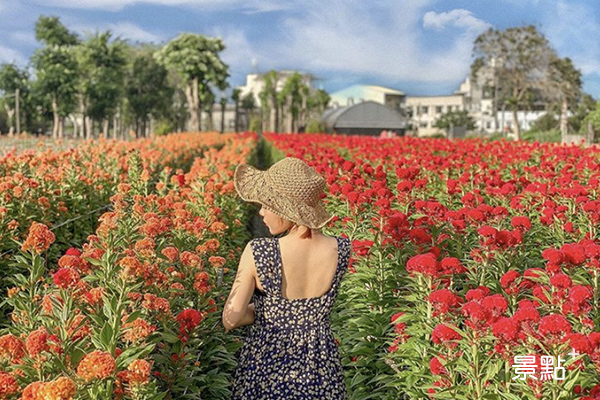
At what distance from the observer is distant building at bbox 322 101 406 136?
7100 cm

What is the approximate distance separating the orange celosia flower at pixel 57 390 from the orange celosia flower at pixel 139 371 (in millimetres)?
407

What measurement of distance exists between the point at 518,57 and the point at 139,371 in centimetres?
5665

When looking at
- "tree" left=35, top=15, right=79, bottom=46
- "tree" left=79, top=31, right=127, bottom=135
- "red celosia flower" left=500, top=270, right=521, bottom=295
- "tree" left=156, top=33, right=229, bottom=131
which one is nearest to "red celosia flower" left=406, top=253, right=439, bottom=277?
"red celosia flower" left=500, top=270, right=521, bottom=295

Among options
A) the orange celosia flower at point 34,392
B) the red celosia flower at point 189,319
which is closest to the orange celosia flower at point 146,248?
the red celosia flower at point 189,319

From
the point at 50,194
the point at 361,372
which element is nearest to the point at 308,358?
the point at 361,372

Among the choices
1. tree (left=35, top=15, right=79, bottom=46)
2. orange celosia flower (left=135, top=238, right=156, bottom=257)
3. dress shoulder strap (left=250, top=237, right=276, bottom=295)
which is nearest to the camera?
dress shoulder strap (left=250, top=237, right=276, bottom=295)

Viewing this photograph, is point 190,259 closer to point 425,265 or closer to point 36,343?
point 425,265

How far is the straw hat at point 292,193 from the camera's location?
291 centimetres

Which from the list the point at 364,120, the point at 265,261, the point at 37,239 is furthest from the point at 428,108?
the point at 265,261

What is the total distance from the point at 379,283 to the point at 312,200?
210 cm

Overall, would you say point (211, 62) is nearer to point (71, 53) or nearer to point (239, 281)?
point (71, 53)

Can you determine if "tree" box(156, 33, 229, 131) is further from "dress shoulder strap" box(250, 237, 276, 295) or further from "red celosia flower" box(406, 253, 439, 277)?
"dress shoulder strap" box(250, 237, 276, 295)

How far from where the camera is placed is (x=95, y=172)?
961 cm

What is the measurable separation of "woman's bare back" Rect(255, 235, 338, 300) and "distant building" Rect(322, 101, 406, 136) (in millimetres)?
66358
